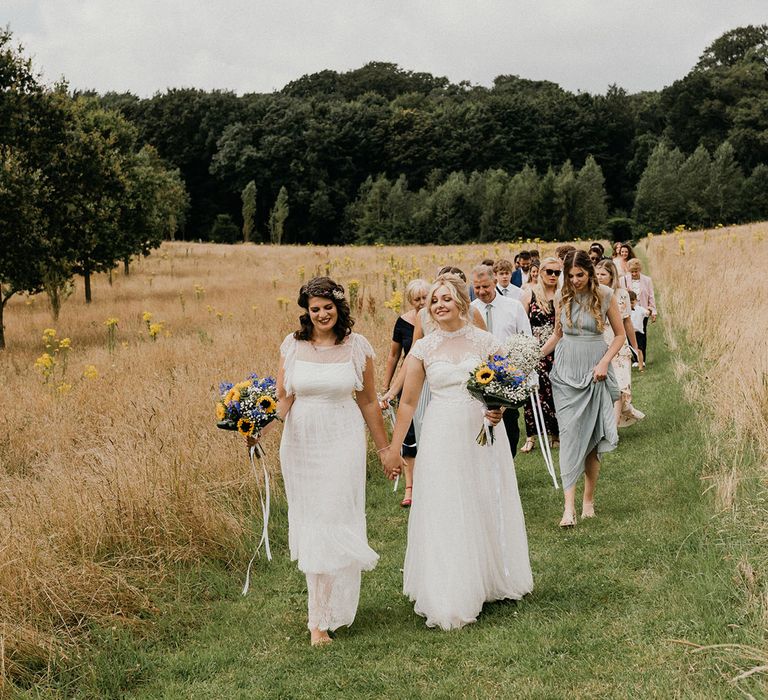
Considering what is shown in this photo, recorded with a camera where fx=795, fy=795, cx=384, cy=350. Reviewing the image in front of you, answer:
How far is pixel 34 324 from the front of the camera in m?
23.4

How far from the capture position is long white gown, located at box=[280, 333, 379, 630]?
5383mm

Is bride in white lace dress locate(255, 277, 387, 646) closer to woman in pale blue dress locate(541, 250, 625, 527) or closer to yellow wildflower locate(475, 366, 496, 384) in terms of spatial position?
yellow wildflower locate(475, 366, 496, 384)

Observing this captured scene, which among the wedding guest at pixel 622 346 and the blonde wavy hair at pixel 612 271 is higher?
the blonde wavy hair at pixel 612 271

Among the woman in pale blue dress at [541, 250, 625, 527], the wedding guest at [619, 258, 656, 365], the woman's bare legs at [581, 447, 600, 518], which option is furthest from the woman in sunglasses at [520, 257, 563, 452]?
the wedding guest at [619, 258, 656, 365]

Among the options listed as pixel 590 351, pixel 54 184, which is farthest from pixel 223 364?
pixel 54 184

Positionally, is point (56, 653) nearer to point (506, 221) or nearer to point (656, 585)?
point (656, 585)

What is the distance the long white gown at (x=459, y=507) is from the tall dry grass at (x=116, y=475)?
2.12 m

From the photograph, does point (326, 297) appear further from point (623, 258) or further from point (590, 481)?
point (623, 258)

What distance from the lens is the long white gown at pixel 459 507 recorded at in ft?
17.7

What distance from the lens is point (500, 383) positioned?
17.4ft

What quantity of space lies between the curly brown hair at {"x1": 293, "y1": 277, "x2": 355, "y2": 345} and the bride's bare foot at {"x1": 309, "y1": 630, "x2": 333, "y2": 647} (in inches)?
77.7

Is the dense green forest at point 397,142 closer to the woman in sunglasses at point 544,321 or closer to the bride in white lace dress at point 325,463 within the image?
the woman in sunglasses at point 544,321

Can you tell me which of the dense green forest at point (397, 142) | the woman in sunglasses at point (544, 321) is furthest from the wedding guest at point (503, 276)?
the dense green forest at point (397, 142)

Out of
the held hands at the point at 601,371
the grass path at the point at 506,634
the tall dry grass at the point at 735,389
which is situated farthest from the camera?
the held hands at the point at 601,371
